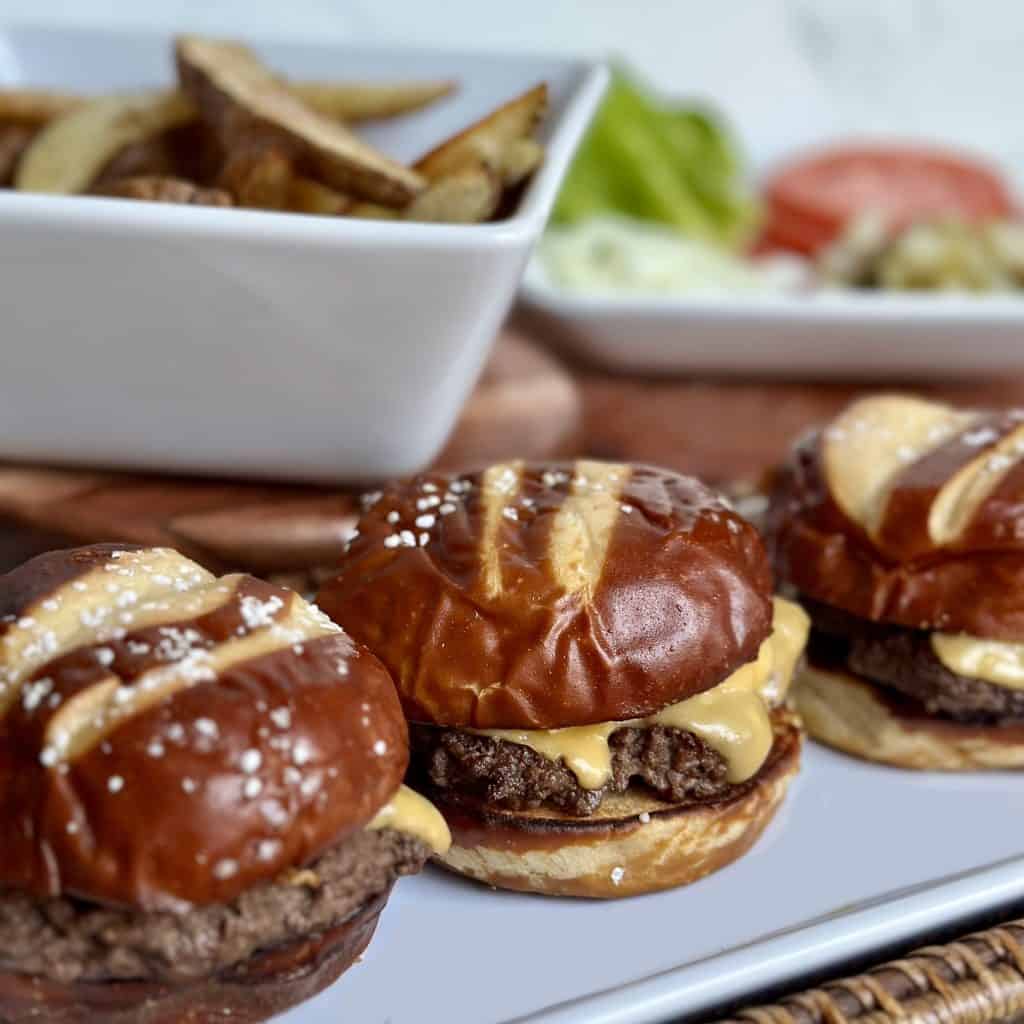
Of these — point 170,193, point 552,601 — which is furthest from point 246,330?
point 552,601

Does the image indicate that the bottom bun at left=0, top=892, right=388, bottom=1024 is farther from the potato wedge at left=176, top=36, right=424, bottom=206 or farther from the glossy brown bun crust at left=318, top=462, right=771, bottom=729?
the potato wedge at left=176, top=36, right=424, bottom=206

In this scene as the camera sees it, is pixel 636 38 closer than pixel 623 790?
No

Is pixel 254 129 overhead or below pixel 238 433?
overhead

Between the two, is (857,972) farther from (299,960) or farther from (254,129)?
(254,129)

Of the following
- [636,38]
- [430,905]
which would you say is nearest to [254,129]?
[430,905]

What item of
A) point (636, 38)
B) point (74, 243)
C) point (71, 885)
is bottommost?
point (636, 38)

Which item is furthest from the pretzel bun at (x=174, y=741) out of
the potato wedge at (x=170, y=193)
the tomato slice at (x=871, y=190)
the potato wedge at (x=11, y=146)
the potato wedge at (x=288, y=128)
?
the tomato slice at (x=871, y=190)

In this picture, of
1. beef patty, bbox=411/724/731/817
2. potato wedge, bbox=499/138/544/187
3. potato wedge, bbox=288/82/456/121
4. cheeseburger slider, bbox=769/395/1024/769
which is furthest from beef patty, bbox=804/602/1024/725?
potato wedge, bbox=288/82/456/121
